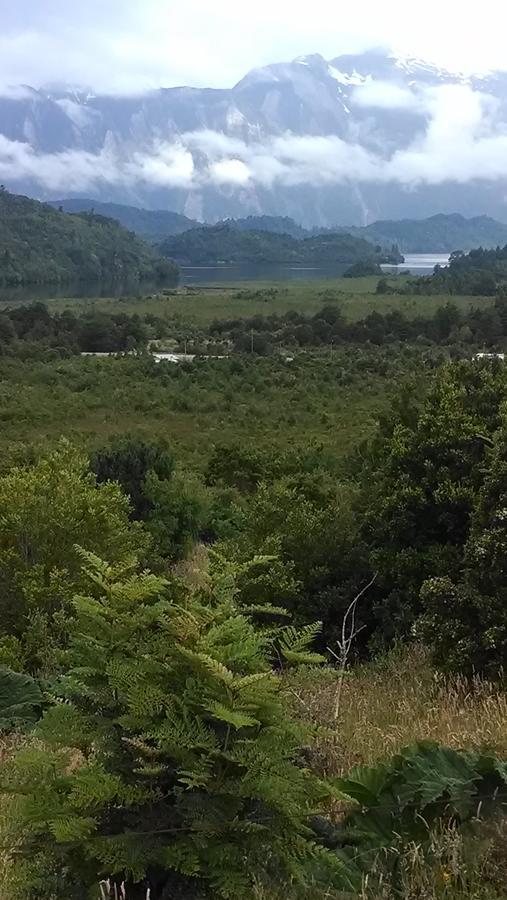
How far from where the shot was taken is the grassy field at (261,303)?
8556 centimetres

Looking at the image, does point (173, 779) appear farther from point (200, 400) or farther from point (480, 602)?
point (200, 400)

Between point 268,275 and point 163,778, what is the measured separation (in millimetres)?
173747

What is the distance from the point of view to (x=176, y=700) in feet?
9.99

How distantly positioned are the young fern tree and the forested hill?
5966 inches

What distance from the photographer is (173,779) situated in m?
3.03

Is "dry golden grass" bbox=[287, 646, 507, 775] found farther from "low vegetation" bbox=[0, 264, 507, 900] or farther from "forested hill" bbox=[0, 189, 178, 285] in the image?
"forested hill" bbox=[0, 189, 178, 285]

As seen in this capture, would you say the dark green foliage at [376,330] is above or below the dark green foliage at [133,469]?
below

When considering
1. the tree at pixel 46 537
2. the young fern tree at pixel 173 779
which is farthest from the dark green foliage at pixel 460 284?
the young fern tree at pixel 173 779

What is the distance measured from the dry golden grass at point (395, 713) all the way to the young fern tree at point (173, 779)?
2.01ft

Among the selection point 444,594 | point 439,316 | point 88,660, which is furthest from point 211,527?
point 439,316

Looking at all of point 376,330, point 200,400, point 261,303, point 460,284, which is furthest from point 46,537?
point 460,284

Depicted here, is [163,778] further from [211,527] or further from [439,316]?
[439,316]

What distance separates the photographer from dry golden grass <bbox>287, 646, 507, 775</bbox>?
4.02 m

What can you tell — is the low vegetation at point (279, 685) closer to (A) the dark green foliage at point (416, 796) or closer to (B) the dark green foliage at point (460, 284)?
(A) the dark green foliage at point (416, 796)
